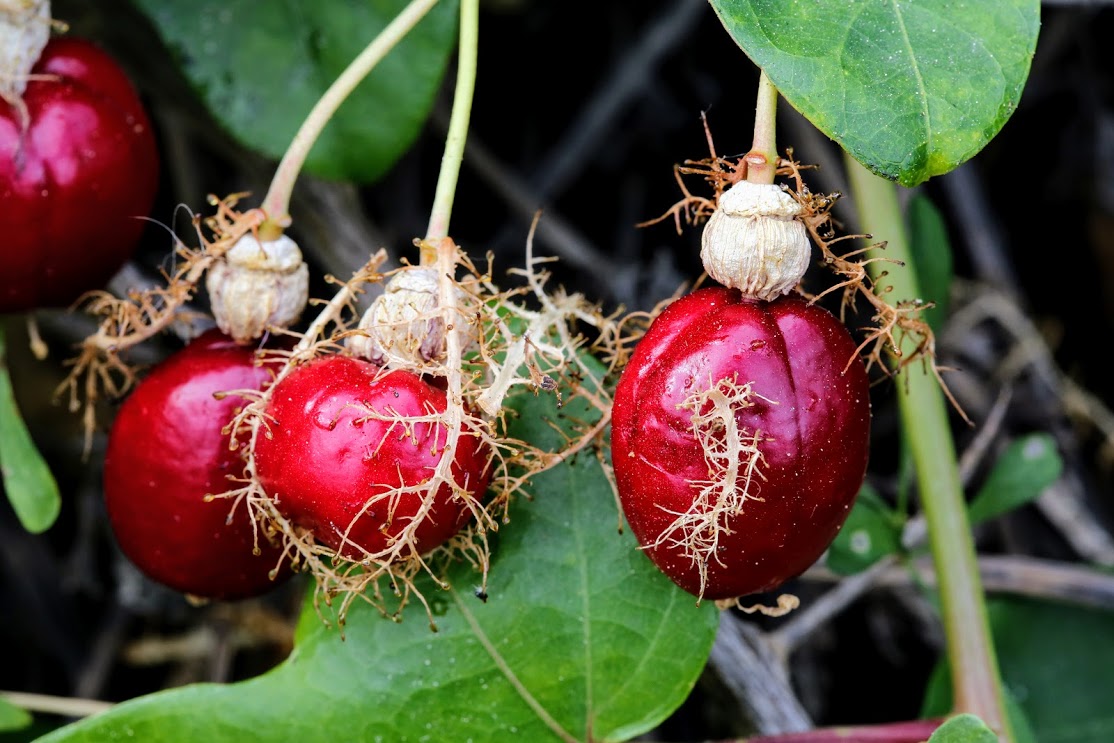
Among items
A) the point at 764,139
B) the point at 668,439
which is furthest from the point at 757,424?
the point at 764,139

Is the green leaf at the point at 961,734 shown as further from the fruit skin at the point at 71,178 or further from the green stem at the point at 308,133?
the fruit skin at the point at 71,178

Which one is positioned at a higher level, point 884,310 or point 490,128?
point 884,310

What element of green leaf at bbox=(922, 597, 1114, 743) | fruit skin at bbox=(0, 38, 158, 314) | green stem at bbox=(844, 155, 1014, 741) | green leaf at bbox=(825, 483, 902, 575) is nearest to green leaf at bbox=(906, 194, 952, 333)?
green stem at bbox=(844, 155, 1014, 741)

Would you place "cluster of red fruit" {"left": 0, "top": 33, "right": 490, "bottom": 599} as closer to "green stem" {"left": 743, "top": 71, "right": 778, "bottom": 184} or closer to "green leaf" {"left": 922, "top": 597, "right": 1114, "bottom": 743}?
"green stem" {"left": 743, "top": 71, "right": 778, "bottom": 184}

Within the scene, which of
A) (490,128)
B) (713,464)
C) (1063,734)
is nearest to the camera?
(713,464)

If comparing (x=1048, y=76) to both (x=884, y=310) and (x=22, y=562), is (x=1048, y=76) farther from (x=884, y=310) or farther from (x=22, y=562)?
(x=22, y=562)

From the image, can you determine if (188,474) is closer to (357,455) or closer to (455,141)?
(357,455)

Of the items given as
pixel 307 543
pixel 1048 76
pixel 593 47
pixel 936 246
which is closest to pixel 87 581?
pixel 307 543
